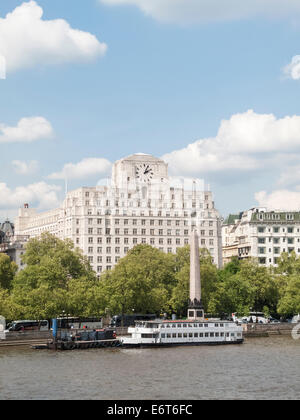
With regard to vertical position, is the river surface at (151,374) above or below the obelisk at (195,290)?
below

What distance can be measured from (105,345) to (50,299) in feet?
59.9

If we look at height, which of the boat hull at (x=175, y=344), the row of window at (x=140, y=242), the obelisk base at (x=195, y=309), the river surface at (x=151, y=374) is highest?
the row of window at (x=140, y=242)

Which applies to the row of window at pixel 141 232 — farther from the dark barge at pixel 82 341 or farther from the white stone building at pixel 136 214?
the dark barge at pixel 82 341

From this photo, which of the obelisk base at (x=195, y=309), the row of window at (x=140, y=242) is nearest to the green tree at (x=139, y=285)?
the obelisk base at (x=195, y=309)

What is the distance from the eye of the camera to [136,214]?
7338 inches

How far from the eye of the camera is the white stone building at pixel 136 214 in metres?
182

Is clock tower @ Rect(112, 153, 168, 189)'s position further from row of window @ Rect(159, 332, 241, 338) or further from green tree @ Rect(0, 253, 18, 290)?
row of window @ Rect(159, 332, 241, 338)

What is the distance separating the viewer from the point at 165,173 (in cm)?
19875

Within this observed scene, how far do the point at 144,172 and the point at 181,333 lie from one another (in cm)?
8825

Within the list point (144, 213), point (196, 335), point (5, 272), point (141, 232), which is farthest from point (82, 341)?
point (144, 213)

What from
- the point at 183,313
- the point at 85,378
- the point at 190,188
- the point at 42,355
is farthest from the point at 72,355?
Answer: the point at 190,188

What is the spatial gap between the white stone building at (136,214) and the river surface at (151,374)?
7896 cm

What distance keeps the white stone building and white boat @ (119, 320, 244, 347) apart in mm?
68138

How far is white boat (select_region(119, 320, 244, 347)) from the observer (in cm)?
10894
